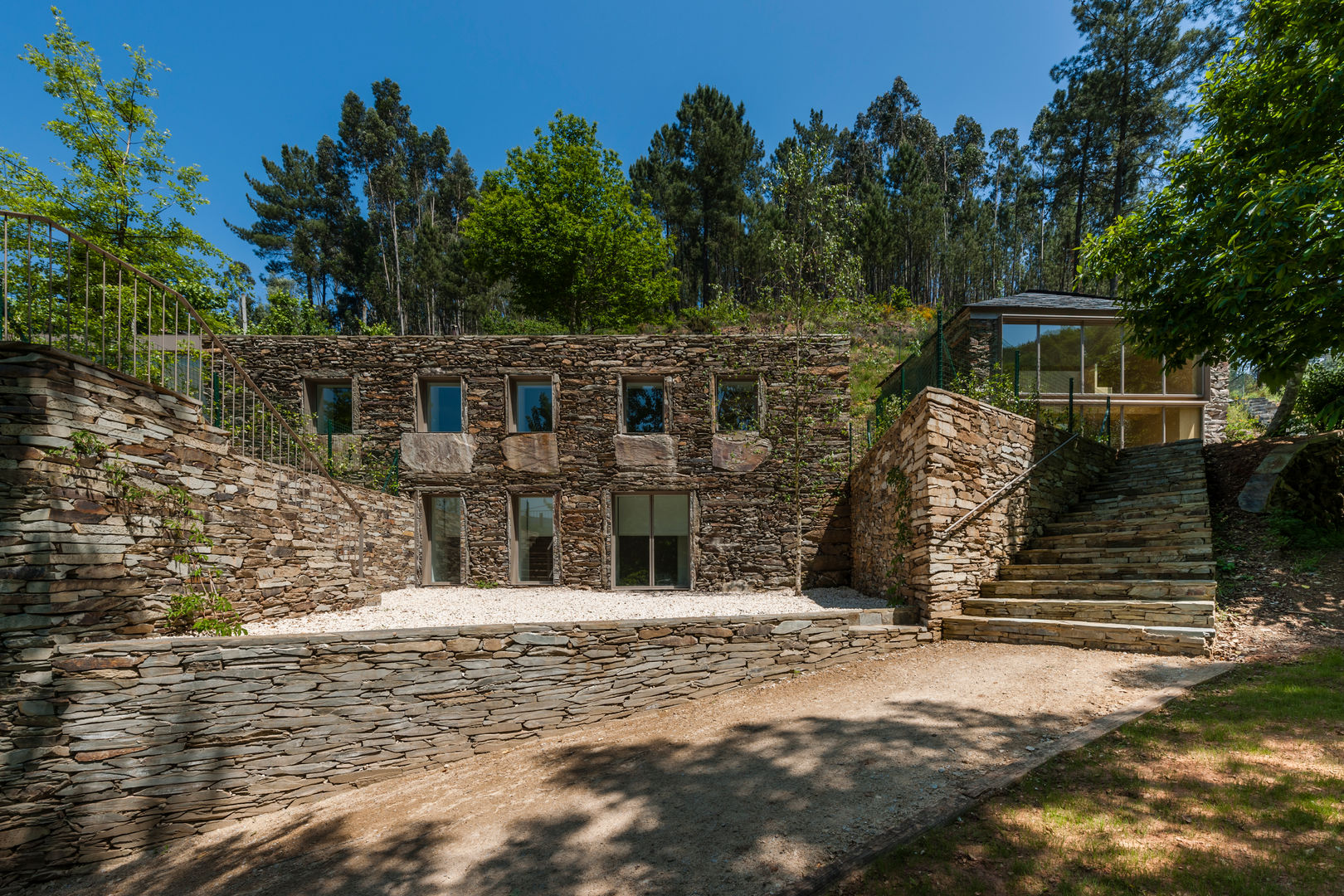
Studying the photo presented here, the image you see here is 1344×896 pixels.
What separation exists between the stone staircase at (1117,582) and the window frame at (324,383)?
10992 mm

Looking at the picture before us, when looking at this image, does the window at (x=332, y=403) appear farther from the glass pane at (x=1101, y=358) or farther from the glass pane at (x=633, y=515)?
the glass pane at (x=1101, y=358)

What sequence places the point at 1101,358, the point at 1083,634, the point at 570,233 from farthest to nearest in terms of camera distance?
the point at 570,233 < the point at 1101,358 < the point at 1083,634

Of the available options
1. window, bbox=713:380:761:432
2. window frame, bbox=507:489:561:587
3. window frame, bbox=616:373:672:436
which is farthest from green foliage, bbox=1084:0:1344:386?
window frame, bbox=507:489:561:587

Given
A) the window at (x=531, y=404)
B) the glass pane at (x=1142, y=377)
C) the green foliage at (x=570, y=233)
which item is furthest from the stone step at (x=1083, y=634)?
the green foliage at (x=570, y=233)

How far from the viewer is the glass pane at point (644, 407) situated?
10.7m

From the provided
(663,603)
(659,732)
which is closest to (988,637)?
(659,732)

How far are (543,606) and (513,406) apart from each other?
4.25 m

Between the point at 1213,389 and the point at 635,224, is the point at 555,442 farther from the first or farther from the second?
the point at 1213,389

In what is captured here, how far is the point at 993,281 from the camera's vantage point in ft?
107

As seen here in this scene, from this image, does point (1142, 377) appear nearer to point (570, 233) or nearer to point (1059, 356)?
point (1059, 356)

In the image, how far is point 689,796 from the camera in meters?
3.70

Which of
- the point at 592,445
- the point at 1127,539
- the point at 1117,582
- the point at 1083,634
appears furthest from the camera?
the point at 592,445

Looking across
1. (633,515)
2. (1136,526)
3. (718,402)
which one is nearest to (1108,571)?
(1136,526)

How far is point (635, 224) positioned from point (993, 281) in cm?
2457
